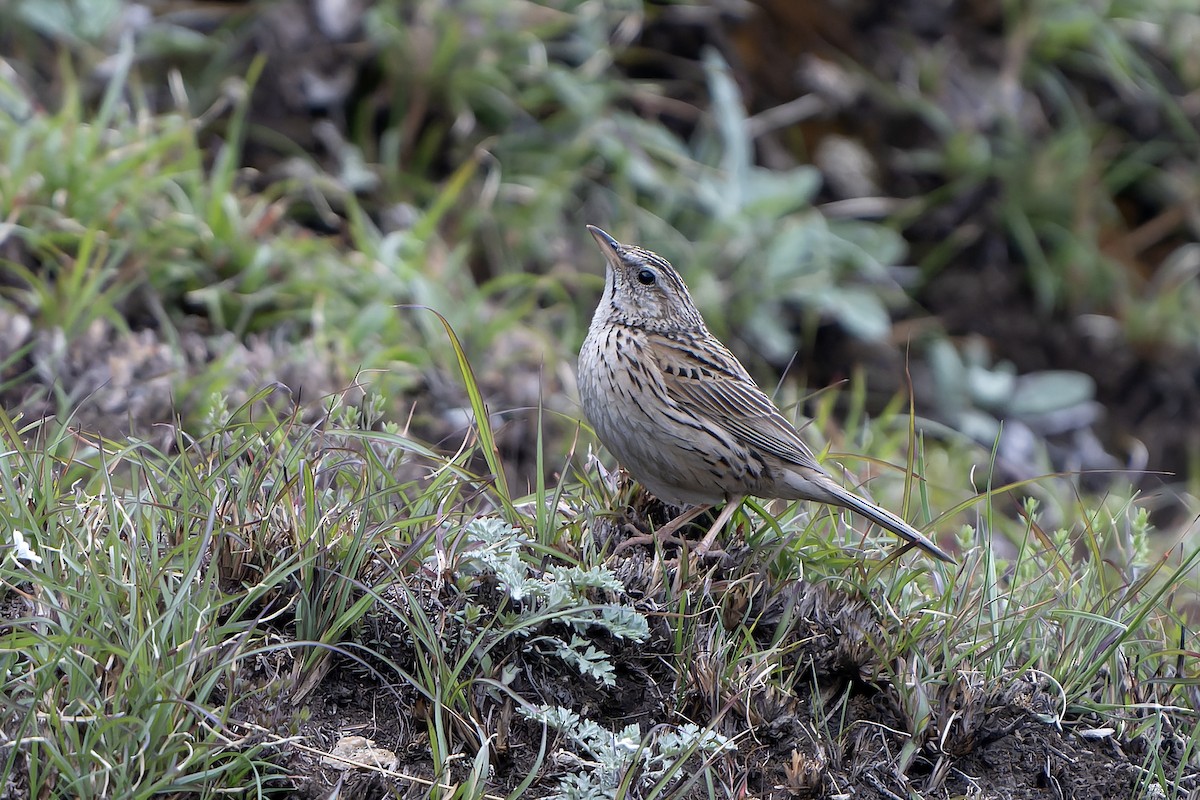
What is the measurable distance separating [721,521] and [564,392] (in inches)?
102

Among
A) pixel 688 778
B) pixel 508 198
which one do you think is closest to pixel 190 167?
pixel 508 198

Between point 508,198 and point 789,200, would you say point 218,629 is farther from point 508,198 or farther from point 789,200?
point 789,200

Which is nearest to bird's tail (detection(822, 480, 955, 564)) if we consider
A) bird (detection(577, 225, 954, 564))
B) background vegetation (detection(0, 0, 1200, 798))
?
bird (detection(577, 225, 954, 564))

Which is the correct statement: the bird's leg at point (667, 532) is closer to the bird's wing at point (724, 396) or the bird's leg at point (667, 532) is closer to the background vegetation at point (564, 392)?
the background vegetation at point (564, 392)

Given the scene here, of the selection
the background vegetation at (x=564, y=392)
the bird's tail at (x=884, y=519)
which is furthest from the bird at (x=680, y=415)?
the background vegetation at (x=564, y=392)

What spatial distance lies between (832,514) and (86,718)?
7.76ft

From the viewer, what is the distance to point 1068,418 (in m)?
7.57

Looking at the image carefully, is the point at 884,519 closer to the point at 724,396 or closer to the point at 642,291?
the point at 724,396

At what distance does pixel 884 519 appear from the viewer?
12.4 feet

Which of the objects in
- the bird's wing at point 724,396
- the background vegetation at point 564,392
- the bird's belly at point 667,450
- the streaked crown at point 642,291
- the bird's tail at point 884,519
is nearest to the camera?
the background vegetation at point 564,392

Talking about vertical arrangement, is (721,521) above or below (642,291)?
below

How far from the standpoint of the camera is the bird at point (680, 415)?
3877mm

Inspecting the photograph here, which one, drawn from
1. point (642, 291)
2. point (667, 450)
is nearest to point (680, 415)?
point (667, 450)

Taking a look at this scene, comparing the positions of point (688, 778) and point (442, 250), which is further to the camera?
point (442, 250)
